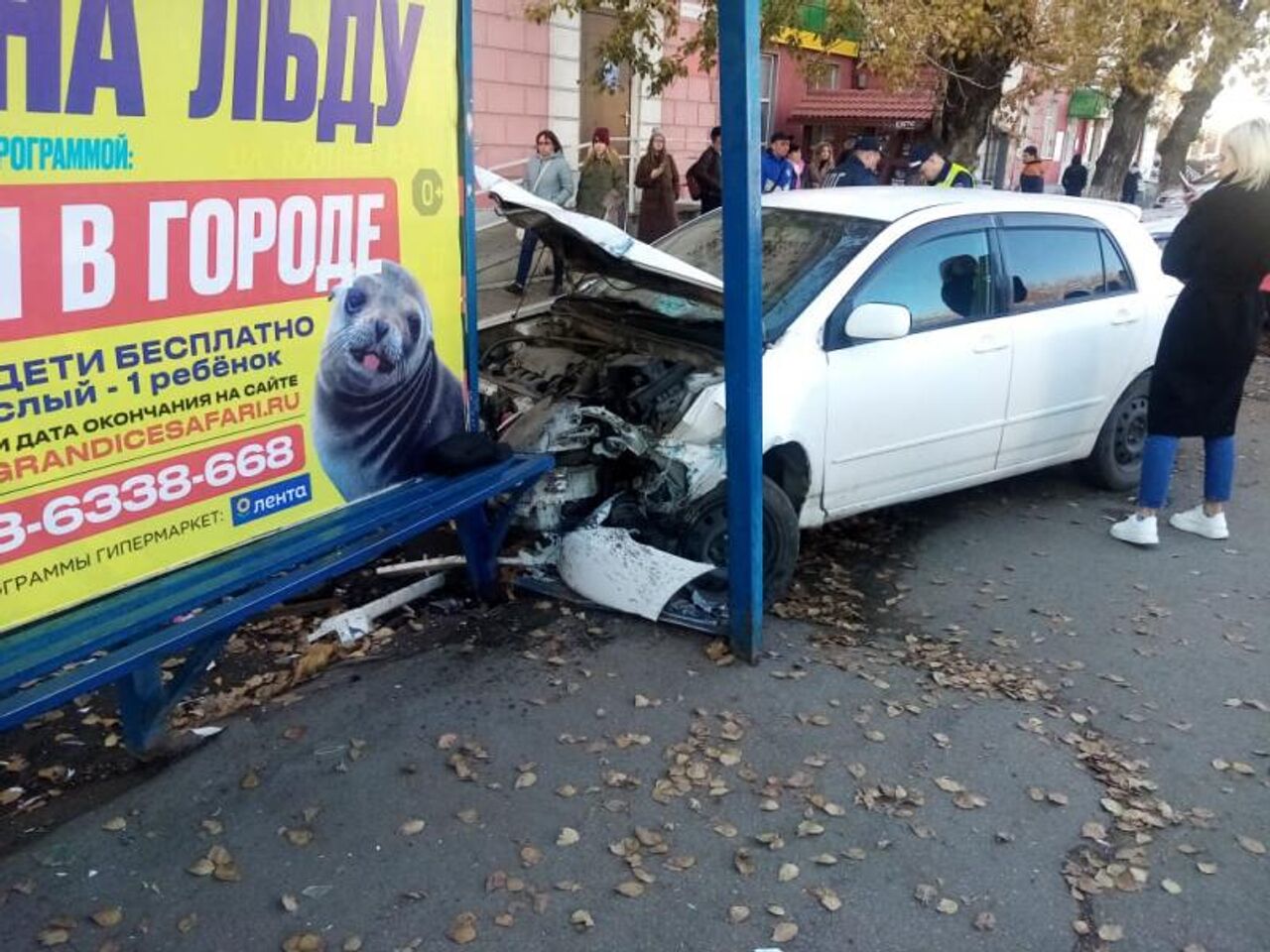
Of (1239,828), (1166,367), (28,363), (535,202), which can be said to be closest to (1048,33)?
(1166,367)

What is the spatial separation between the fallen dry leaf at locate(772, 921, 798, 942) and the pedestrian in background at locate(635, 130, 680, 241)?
974cm

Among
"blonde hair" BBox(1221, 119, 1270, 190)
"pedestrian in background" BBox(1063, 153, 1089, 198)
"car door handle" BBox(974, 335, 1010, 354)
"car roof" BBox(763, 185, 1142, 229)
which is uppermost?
"pedestrian in background" BBox(1063, 153, 1089, 198)

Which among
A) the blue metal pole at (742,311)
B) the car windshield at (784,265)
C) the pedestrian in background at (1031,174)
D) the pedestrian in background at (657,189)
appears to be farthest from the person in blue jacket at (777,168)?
the blue metal pole at (742,311)

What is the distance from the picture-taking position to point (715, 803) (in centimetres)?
334

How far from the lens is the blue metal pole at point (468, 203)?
153 inches

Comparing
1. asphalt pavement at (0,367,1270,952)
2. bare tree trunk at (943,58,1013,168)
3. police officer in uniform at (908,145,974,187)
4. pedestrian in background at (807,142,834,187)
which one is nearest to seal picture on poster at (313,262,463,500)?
asphalt pavement at (0,367,1270,952)

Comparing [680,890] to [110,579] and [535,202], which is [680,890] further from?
[535,202]

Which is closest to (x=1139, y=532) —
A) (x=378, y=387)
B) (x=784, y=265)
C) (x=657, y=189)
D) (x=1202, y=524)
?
(x=1202, y=524)

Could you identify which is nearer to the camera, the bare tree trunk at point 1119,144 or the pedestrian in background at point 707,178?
the pedestrian in background at point 707,178

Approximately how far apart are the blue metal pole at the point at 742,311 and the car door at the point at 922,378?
88cm

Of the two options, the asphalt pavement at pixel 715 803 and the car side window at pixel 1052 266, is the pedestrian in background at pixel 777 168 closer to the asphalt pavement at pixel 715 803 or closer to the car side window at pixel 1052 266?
the car side window at pixel 1052 266

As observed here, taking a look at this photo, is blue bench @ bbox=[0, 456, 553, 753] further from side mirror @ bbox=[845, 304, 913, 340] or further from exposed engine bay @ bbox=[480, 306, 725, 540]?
side mirror @ bbox=[845, 304, 913, 340]

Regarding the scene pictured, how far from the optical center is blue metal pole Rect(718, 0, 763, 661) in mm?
3480

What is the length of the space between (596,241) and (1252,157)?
10.4 feet
